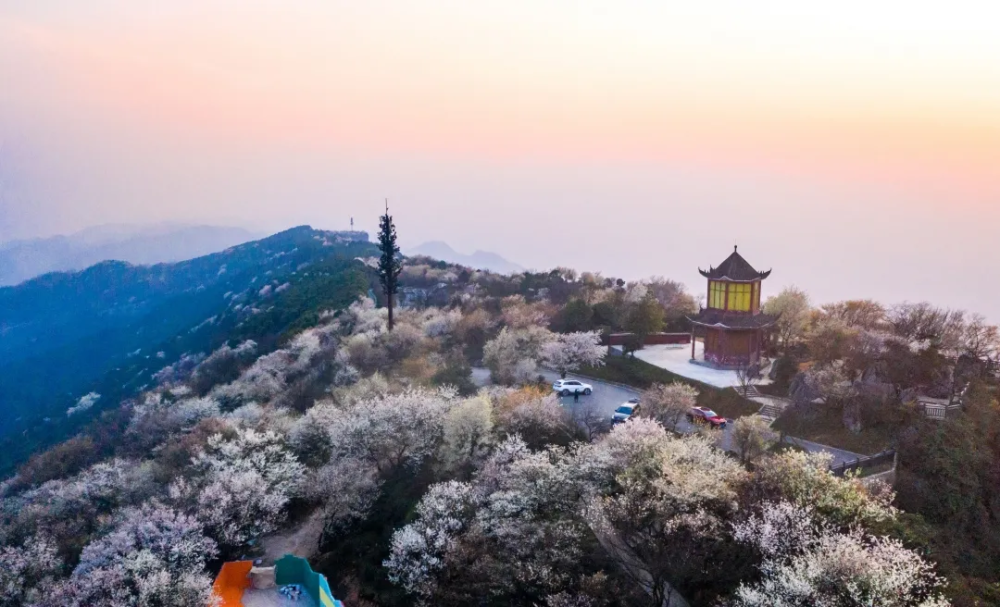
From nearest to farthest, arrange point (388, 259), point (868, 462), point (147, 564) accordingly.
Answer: point (147, 564), point (868, 462), point (388, 259)

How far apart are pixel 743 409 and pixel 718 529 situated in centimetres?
1517

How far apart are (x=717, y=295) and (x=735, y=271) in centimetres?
204

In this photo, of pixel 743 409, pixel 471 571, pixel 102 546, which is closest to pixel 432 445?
pixel 471 571

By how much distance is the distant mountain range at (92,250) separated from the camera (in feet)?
485

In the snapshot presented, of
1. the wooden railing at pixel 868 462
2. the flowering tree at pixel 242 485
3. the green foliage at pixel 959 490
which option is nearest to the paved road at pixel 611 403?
the wooden railing at pixel 868 462

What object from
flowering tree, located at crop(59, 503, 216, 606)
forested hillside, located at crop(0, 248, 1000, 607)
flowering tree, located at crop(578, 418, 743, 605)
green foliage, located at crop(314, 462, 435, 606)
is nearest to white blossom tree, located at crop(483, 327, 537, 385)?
forested hillside, located at crop(0, 248, 1000, 607)

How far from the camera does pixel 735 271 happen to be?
130 ft

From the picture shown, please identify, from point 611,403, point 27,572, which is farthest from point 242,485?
point 611,403

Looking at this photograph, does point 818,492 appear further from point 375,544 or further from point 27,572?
point 27,572

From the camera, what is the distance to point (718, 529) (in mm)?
18719

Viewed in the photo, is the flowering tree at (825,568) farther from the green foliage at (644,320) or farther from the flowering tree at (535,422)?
the green foliage at (644,320)

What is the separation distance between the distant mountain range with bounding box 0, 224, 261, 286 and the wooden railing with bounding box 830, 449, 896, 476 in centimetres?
16179

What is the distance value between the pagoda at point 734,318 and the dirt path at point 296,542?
26.3m

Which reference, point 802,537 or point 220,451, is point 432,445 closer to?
point 220,451
